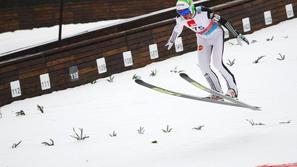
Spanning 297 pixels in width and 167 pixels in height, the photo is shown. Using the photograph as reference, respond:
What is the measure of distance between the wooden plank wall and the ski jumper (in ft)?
14.1

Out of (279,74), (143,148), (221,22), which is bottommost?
(143,148)

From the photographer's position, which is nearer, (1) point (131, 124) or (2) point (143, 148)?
(2) point (143, 148)

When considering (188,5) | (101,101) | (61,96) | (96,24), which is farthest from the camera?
(96,24)

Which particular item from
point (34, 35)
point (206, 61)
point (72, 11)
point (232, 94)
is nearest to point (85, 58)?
point (34, 35)

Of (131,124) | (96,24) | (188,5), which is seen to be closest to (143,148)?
→ (131,124)

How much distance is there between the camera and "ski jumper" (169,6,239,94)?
17.2 feet

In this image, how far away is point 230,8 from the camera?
35.9 feet

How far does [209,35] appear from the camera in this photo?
5.37 meters

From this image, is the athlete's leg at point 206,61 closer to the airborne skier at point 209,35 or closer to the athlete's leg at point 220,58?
the airborne skier at point 209,35

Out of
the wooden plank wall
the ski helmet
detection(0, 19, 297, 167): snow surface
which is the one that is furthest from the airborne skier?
the wooden plank wall

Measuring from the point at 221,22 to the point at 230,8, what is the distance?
604cm

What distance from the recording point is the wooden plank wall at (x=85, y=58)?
8.81m

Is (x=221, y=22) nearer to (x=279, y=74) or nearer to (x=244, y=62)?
(x=279, y=74)

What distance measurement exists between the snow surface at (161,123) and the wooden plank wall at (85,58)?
362 mm
